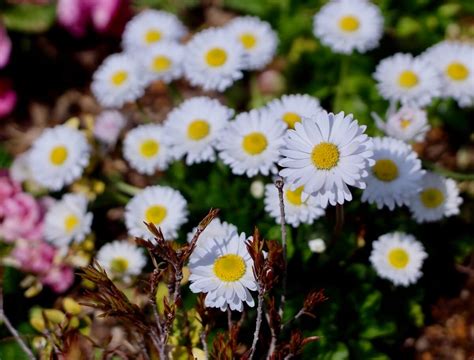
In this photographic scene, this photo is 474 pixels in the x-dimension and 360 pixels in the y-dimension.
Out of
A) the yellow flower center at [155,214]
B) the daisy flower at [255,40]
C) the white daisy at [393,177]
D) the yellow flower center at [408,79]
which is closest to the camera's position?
the white daisy at [393,177]

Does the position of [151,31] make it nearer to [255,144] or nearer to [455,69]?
[255,144]

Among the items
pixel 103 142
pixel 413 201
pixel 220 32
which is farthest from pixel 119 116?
pixel 413 201

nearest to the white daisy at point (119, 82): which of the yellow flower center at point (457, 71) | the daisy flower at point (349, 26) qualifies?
the daisy flower at point (349, 26)

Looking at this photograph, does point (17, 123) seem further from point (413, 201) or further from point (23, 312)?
point (413, 201)

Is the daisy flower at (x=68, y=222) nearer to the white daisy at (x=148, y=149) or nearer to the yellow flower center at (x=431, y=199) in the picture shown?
the white daisy at (x=148, y=149)

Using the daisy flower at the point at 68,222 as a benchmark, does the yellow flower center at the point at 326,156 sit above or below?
above

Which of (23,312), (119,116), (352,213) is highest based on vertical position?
(119,116)
